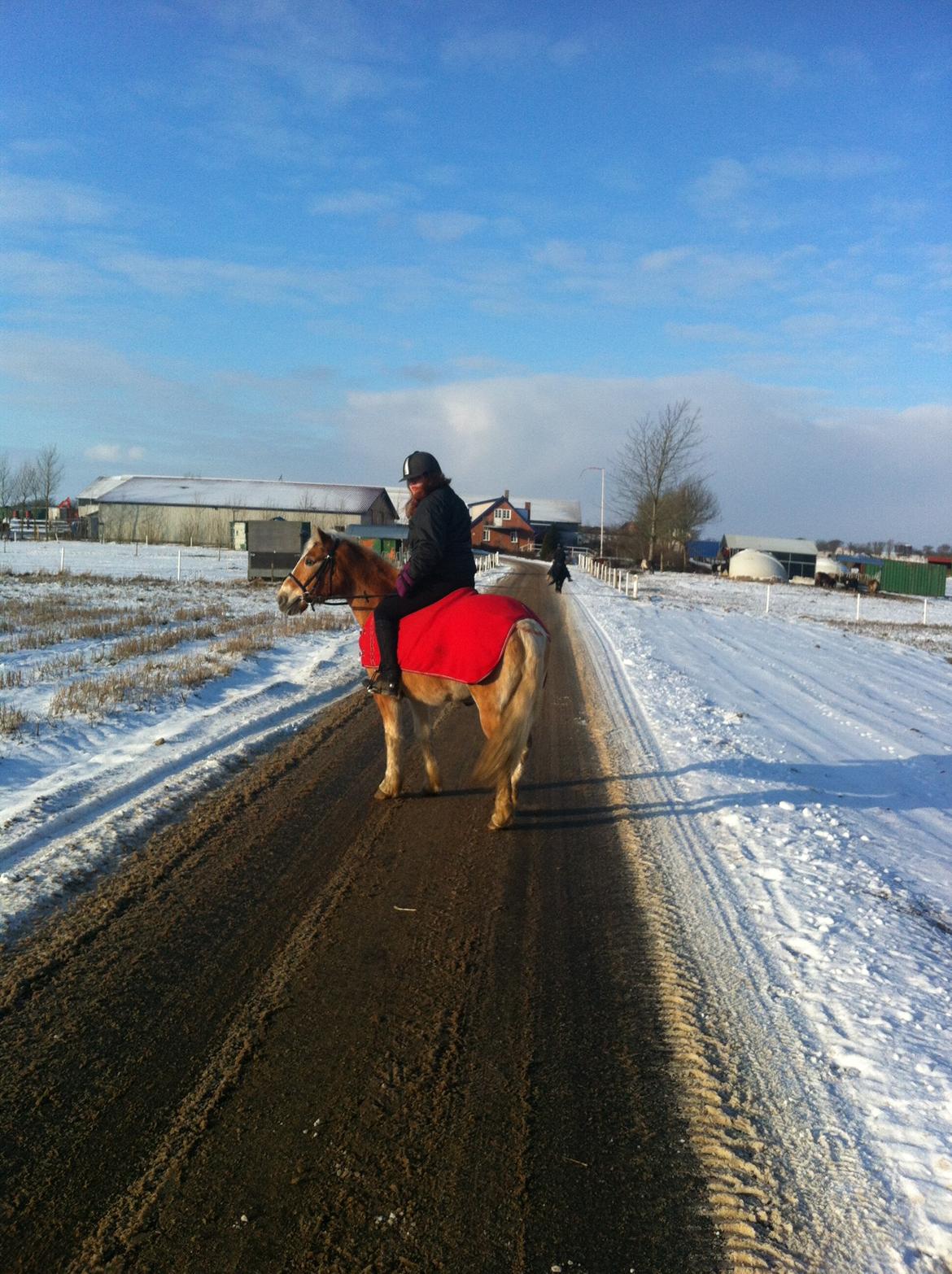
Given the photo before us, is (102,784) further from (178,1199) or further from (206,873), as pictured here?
(178,1199)

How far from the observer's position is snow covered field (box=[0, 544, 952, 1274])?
3.33 m

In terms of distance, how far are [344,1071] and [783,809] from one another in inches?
186

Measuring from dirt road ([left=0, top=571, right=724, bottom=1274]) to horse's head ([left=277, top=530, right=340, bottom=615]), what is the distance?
7.25 feet

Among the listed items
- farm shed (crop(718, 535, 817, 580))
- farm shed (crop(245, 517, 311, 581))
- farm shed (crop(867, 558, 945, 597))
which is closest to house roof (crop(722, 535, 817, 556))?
farm shed (crop(718, 535, 817, 580))

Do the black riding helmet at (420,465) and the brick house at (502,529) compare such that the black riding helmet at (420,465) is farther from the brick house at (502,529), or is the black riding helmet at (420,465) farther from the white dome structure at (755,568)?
the brick house at (502,529)

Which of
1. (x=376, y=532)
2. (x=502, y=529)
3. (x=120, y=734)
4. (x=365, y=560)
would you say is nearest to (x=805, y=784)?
(x=365, y=560)

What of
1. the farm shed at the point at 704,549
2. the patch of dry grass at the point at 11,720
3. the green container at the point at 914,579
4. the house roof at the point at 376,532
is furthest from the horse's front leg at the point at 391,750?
the farm shed at the point at 704,549

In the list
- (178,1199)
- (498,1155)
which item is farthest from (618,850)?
(178,1199)

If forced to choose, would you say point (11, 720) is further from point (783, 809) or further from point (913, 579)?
point (913, 579)

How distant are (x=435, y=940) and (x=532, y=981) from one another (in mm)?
625

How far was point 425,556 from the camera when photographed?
628 cm

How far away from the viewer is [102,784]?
663cm

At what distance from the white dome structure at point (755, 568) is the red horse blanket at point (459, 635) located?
232 feet

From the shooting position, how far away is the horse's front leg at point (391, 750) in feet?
22.4
